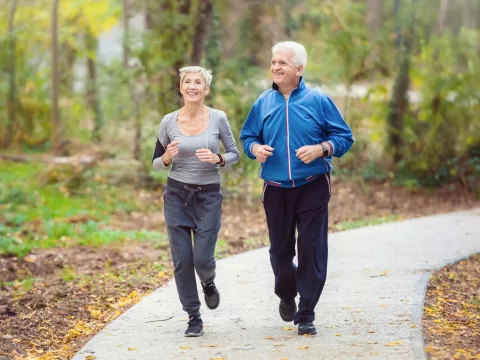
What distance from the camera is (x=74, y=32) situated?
920 inches

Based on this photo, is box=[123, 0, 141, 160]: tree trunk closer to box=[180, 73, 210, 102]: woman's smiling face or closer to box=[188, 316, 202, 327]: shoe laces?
box=[180, 73, 210, 102]: woman's smiling face

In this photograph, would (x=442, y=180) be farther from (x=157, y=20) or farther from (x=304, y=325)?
(x=304, y=325)

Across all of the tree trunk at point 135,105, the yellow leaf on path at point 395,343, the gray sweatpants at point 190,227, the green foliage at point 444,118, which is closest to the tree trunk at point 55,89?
the tree trunk at point 135,105

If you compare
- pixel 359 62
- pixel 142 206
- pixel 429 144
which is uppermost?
pixel 359 62

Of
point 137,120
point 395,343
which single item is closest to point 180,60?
point 137,120

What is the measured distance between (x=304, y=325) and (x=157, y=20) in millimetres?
9976

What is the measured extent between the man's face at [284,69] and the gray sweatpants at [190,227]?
935mm

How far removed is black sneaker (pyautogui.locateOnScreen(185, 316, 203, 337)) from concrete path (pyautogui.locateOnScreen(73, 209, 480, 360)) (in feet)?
0.21

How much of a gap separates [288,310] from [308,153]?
1303mm

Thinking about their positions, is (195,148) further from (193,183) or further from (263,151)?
(263,151)

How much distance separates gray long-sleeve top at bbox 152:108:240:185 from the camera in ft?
20.1

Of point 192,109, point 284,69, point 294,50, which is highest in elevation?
point 294,50

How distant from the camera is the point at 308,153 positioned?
5.81 metres

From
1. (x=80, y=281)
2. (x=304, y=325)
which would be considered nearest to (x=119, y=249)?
(x=80, y=281)
